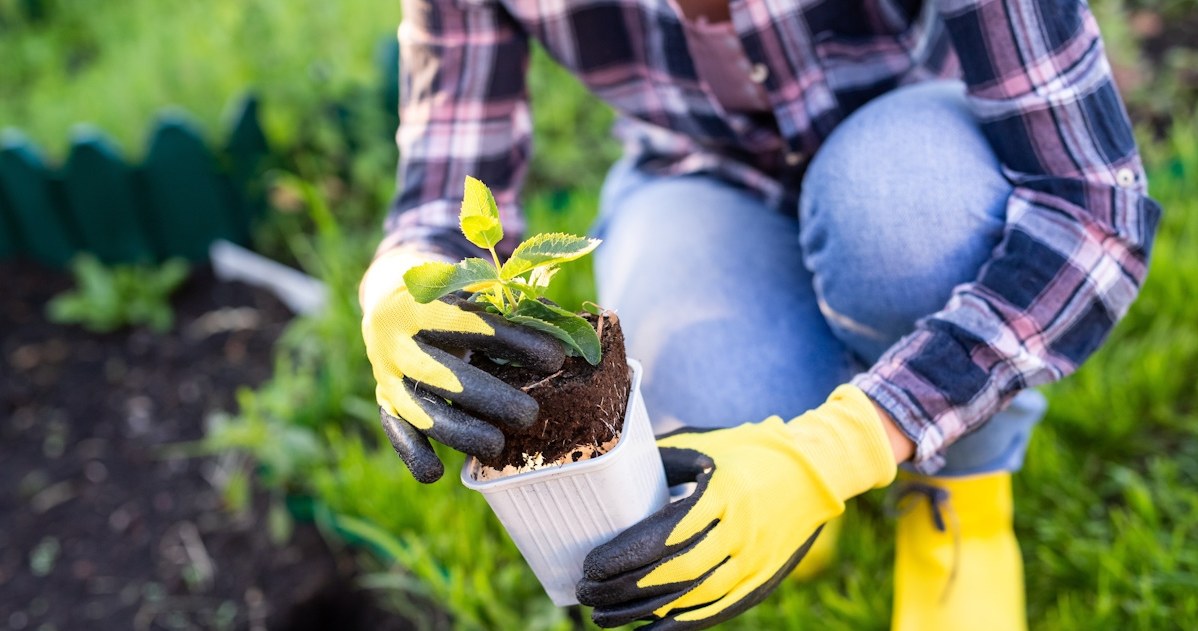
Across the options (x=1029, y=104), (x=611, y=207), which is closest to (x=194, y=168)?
(x=611, y=207)

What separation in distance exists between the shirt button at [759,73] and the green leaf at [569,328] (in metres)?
0.51

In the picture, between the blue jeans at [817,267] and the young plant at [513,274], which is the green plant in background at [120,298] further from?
the young plant at [513,274]

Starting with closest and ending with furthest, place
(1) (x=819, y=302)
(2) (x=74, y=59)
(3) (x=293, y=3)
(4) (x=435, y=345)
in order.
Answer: (4) (x=435, y=345), (1) (x=819, y=302), (3) (x=293, y=3), (2) (x=74, y=59)

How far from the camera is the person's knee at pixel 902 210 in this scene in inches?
45.1

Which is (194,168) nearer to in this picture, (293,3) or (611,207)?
(293,3)

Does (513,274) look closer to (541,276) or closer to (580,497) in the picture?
(541,276)

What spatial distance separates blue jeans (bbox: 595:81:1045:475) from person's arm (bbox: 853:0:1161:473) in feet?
0.27

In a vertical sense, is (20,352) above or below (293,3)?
below

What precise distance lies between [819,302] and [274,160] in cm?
164

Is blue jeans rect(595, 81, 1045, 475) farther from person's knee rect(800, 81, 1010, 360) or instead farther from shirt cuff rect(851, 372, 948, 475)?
→ shirt cuff rect(851, 372, 948, 475)

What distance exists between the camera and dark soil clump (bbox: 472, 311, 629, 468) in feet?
3.02

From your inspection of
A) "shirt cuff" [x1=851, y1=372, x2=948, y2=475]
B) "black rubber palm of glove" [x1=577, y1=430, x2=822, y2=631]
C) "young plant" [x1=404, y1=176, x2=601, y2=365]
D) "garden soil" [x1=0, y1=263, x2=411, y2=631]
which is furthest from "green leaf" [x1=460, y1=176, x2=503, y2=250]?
"garden soil" [x1=0, y1=263, x2=411, y2=631]

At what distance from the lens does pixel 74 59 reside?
12.6 ft

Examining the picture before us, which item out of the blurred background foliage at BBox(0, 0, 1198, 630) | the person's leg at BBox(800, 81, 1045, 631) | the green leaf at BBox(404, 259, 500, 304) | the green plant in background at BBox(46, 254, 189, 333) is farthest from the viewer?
the green plant in background at BBox(46, 254, 189, 333)
